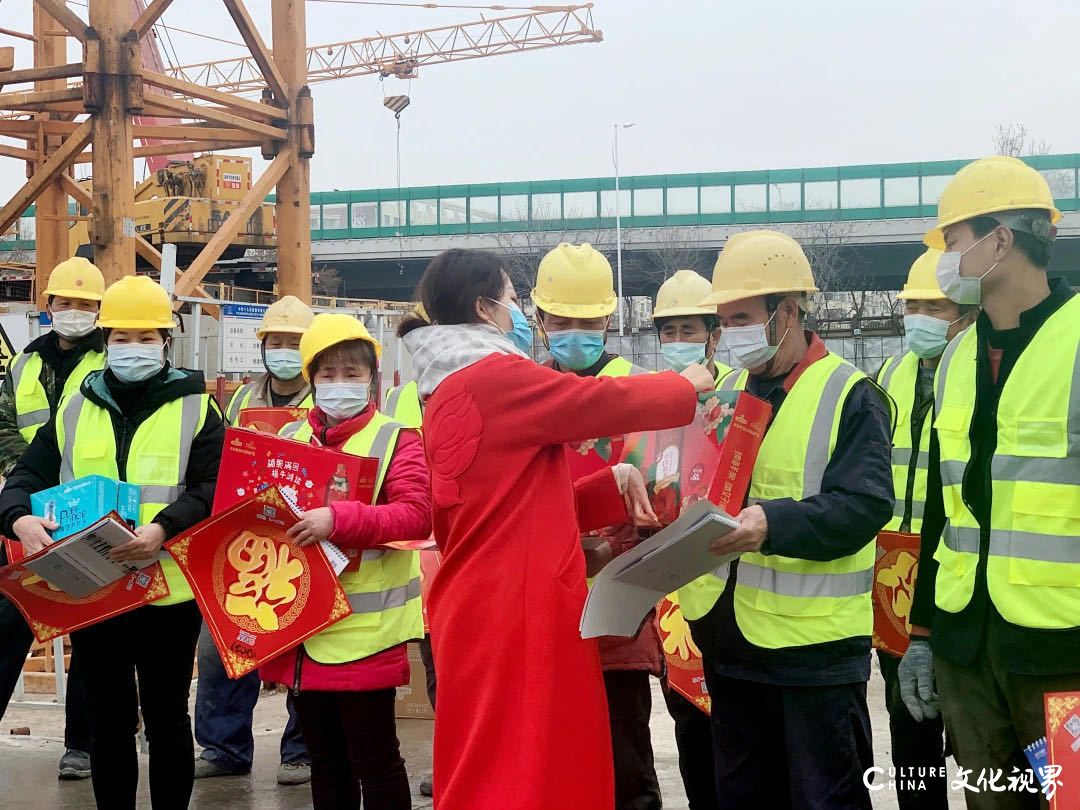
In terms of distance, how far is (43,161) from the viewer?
15211 millimetres

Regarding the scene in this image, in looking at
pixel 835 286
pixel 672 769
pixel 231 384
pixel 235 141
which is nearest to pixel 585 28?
pixel 835 286

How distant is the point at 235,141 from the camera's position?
1404cm

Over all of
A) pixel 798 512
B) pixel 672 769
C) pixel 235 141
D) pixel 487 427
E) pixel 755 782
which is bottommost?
pixel 672 769

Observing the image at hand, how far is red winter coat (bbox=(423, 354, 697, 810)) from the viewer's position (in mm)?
2955

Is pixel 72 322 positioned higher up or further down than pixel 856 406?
higher up

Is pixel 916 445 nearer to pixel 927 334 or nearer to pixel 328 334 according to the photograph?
pixel 927 334

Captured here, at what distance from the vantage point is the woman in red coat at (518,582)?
9.70ft

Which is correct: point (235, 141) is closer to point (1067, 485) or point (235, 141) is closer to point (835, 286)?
point (1067, 485)

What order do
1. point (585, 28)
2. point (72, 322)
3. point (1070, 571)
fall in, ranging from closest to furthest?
1. point (1070, 571)
2. point (72, 322)
3. point (585, 28)

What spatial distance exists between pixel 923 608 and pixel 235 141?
1237 cm

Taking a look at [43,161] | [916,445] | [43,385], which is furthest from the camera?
[43,161]

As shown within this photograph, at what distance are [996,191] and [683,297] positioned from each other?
234cm

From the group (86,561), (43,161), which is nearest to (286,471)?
(86,561)

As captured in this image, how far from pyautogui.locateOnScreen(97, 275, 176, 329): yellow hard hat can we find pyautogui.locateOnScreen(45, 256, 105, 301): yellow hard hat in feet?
3.41
